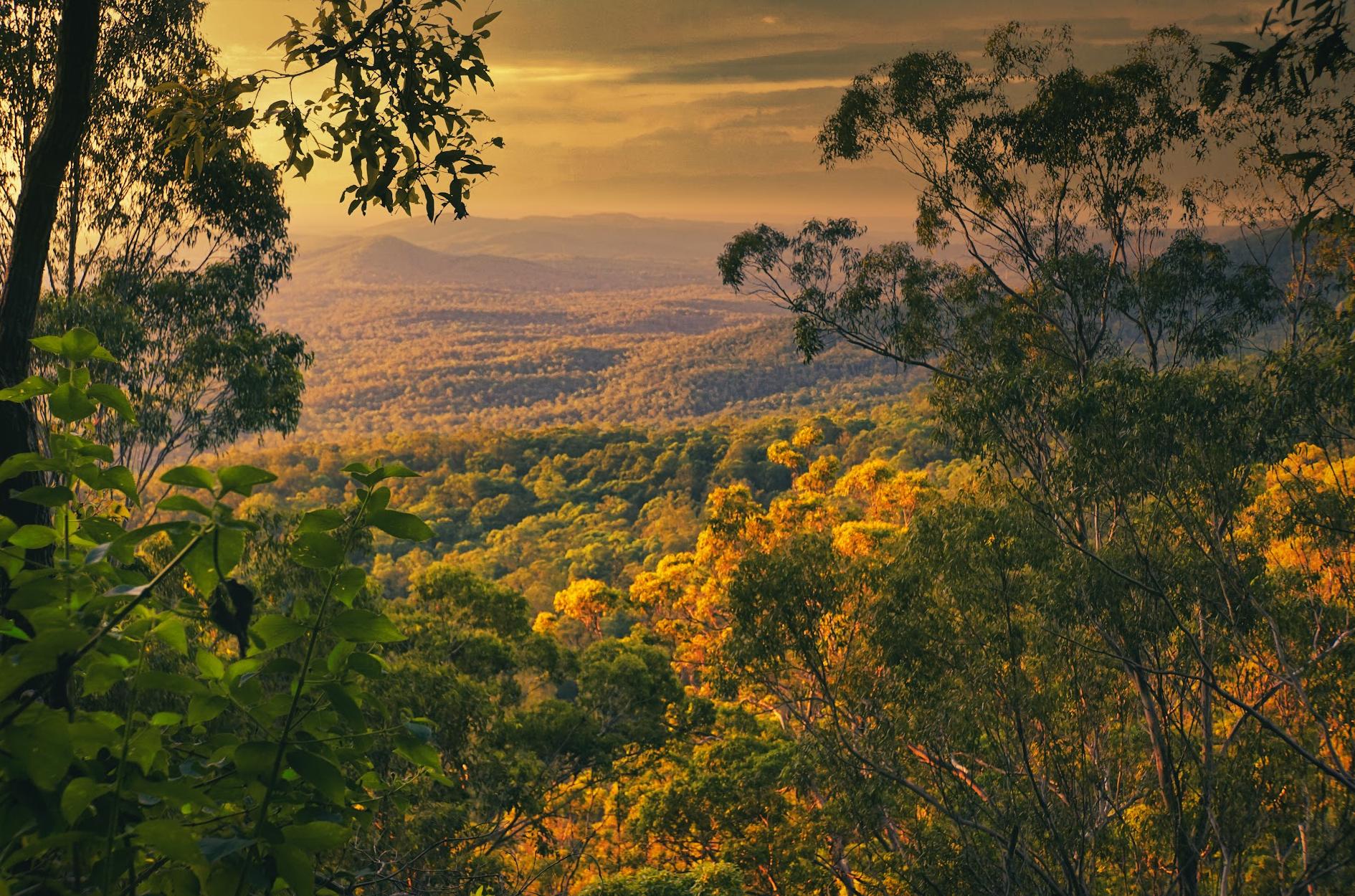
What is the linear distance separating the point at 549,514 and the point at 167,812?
53041mm

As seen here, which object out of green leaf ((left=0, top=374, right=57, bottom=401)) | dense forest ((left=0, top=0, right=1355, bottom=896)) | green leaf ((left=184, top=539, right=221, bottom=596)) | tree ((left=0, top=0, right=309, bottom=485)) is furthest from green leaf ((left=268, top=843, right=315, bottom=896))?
tree ((left=0, top=0, right=309, bottom=485))

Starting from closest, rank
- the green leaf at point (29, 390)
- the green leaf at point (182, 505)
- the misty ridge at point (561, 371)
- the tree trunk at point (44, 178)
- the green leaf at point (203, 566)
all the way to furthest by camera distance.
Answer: the green leaf at point (182, 505)
the green leaf at point (203, 566)
the green leaf at point (29, 390)
the tree trunk at point (44, 178)
the misty ridge at point (561, 371)

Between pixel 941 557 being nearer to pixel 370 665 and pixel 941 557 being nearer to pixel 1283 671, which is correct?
pixel 1283 671

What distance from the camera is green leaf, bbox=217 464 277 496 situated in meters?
0.95

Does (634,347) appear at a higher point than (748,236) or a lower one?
lower

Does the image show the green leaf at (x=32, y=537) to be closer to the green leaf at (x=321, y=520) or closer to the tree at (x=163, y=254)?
the green leaf at (x=321, y=520)

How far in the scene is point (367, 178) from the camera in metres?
2.24

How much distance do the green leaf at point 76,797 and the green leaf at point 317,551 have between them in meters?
0.27

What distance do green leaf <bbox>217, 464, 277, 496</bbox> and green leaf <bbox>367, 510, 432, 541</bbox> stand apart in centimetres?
11

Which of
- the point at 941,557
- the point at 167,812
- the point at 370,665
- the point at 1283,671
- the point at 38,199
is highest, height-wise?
the point at 38,199

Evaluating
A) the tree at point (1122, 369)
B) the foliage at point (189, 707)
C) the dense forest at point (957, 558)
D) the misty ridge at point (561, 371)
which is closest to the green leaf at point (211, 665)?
the foliage at point (189, 707)

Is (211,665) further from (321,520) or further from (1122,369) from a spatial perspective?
(1122,369)

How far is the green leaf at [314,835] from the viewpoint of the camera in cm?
99

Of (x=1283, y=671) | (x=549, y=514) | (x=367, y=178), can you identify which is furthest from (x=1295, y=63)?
(x=549, y=514)
